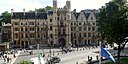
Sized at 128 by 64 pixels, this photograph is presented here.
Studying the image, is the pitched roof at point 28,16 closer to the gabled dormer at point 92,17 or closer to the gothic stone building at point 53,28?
the gothic stone building at point 53,28

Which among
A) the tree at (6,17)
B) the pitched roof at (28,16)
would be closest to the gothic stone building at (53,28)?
the pitched roof at (28,16)

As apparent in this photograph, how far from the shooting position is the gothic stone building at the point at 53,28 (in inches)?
4323

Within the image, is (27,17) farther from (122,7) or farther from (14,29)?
(122,7)

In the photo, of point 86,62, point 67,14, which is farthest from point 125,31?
point 67,14

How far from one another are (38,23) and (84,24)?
53.8ft

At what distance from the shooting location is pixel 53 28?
361ft

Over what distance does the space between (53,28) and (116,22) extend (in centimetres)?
5438

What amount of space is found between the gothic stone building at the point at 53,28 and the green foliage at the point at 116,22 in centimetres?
5081

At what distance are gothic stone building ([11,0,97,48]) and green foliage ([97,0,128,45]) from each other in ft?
167

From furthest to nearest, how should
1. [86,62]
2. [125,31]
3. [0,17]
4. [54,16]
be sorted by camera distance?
[0,17]
[54,16]
[86,62]
[125,31]

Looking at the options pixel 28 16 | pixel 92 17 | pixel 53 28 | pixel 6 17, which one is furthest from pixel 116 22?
pixel 6 17

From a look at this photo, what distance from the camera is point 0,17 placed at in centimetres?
15562

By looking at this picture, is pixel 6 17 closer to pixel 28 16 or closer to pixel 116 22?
pixel 28 16

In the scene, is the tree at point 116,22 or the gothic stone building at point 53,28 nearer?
the tree at point 116,22
